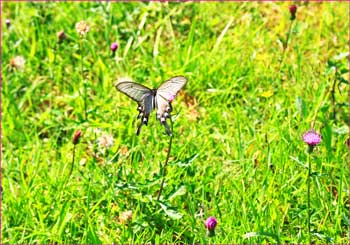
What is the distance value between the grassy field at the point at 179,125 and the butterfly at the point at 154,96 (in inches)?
4.1

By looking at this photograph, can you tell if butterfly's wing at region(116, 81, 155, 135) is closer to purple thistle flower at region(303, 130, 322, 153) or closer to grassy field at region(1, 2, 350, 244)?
grassy field at region(1, 2, 350, 244)

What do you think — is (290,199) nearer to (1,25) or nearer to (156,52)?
(156,52)

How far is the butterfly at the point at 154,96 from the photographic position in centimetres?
231

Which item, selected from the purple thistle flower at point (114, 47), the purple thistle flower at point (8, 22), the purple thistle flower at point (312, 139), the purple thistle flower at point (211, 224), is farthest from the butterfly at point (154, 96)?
the purple thistle flower at point (8, 22)

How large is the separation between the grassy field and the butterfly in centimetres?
11

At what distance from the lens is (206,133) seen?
3.06 m

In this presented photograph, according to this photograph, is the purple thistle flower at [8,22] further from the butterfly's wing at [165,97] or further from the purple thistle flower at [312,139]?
the purple thistle flower at [312,139]

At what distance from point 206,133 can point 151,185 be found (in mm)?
524

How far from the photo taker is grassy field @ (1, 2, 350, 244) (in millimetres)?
2635

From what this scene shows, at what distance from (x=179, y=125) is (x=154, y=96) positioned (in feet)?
2.35

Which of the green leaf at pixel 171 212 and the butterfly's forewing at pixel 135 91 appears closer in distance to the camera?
the butterfly's forewing at pixel 135 91

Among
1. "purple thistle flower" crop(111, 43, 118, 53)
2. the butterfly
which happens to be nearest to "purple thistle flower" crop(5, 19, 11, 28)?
"purple thistle flower" crop(111, 43, 118, 53)

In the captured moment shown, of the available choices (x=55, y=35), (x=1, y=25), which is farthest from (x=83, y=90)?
(x=1, y=25)

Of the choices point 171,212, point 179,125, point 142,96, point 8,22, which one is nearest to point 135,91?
point 142,96
